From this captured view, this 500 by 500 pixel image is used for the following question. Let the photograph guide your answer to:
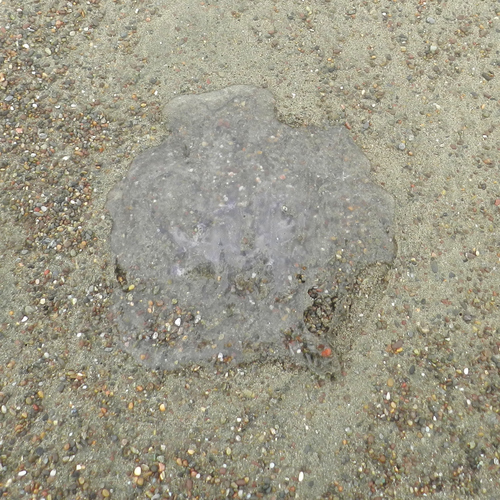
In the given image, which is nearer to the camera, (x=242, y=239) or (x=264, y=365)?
(x=264, y=365)

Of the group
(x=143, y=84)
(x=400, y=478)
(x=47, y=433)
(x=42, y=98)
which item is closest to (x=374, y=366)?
(x=400, y=478)

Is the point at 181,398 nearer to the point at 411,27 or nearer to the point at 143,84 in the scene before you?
the point at 143,84

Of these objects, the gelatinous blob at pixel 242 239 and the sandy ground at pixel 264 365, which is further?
the gelatinous blob at pixel 242 239

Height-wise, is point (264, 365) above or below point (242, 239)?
below

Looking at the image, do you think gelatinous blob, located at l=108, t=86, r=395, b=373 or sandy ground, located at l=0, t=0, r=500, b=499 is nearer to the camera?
sandy ground, located at l=0, t=0, r=500, b=499
